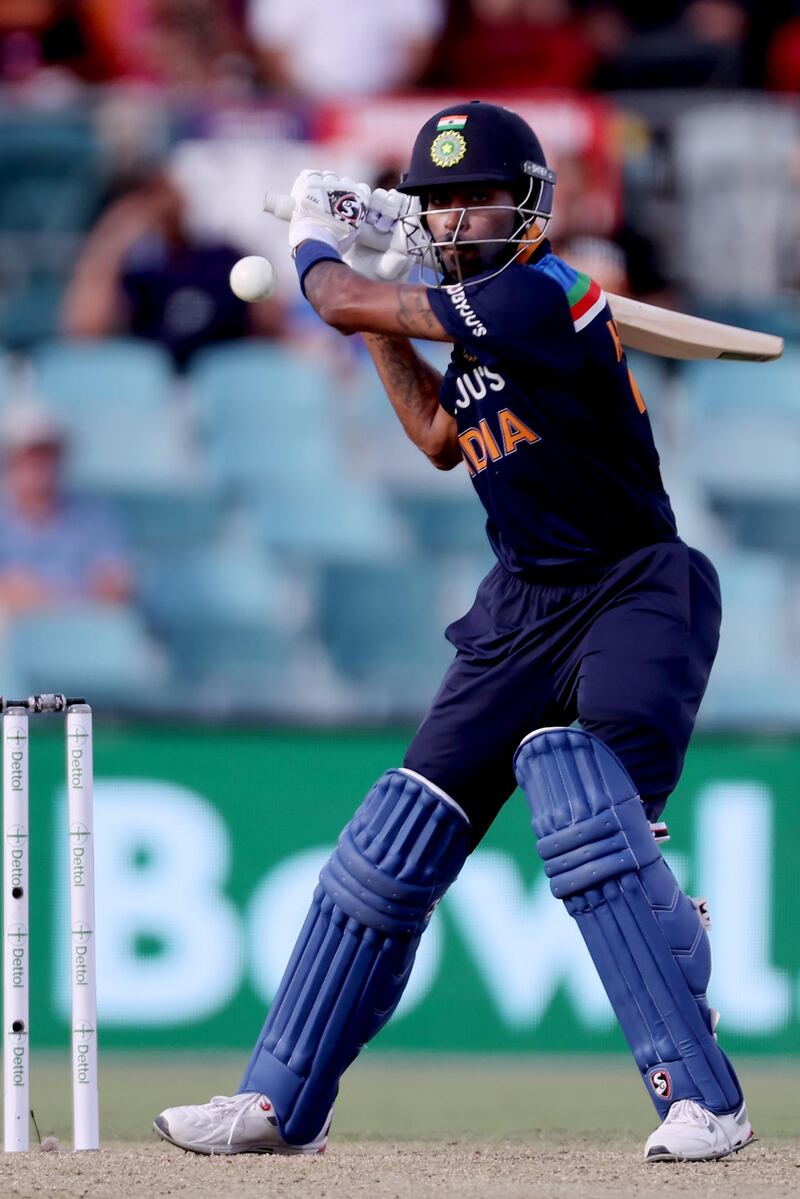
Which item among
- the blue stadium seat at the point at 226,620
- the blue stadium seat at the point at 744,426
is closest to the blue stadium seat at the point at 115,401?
the blue stadium seat at the point at 226,620

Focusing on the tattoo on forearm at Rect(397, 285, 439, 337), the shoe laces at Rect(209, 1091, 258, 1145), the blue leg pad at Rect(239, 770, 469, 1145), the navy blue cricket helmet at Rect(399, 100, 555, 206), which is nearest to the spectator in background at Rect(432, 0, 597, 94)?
the navy blue cricket helmet at Rect(399, 100, 555, 206)

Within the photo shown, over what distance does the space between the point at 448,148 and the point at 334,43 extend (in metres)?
5.13

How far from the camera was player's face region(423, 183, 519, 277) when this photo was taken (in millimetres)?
3400

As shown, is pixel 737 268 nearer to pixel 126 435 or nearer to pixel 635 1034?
pixel 126 435

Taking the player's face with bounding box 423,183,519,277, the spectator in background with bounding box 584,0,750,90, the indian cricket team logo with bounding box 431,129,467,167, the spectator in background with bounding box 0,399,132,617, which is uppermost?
the spectator in background with bounding box 584,0,750,90

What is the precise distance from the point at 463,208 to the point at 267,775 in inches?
125

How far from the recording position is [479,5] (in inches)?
332

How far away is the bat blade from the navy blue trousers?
1.44ft

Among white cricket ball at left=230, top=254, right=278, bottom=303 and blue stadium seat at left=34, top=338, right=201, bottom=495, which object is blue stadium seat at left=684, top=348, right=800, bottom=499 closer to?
blue stadium seat at left=34, top=338, right=201, bottom=495

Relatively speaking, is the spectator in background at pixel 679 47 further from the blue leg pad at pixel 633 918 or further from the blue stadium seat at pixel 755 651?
the blue leg pad at pixel 633 918

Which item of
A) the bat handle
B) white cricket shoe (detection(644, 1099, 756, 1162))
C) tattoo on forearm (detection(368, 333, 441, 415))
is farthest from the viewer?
tattoo on forearm (detection(368, 333, 441, 415))

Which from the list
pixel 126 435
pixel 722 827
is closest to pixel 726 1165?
pixel 722 827

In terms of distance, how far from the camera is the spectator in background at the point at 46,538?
7.33 metres

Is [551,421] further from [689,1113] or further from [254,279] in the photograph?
[689,1113]
